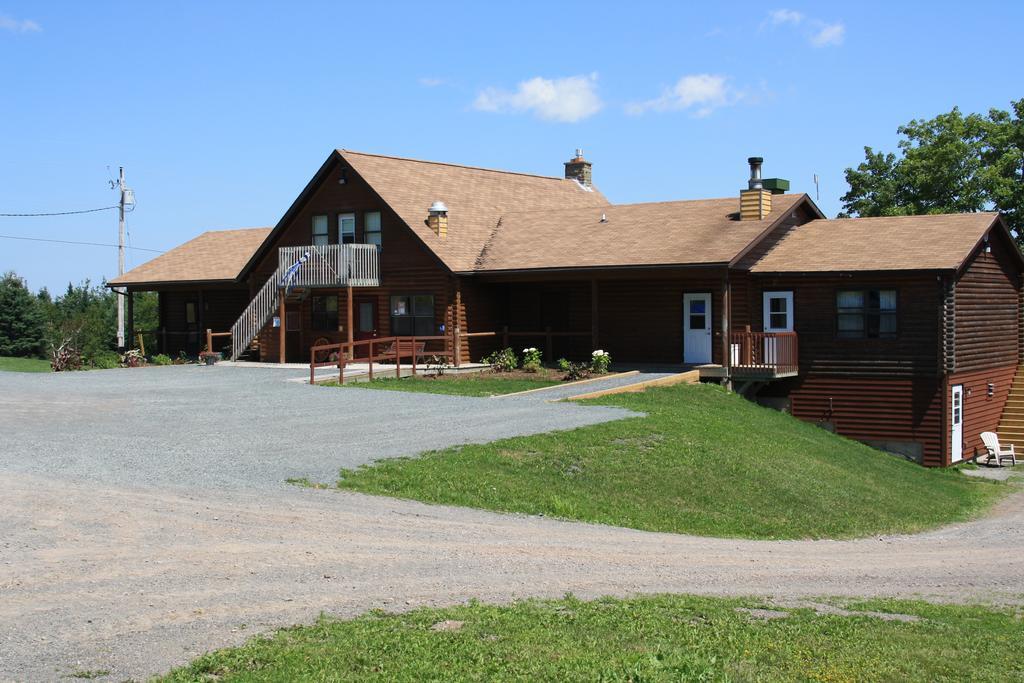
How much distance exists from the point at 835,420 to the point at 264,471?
59.6 feet

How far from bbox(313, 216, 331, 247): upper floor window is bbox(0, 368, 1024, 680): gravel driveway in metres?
16.5

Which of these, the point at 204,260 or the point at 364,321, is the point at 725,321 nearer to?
the point at 364,321

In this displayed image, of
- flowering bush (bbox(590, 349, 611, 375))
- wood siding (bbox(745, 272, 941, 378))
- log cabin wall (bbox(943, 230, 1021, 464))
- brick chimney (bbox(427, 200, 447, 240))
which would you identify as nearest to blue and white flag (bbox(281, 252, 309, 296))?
brick chimney (bbox(427, 200, 447, 240))

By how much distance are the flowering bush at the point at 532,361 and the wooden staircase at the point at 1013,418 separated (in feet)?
43.8

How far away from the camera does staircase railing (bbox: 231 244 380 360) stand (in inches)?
1366

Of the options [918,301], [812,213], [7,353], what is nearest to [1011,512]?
[918,301]

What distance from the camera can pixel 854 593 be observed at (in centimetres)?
1173

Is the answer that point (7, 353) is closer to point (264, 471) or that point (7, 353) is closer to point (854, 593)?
point (264, 471)

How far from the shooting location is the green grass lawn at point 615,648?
7707 millimetres

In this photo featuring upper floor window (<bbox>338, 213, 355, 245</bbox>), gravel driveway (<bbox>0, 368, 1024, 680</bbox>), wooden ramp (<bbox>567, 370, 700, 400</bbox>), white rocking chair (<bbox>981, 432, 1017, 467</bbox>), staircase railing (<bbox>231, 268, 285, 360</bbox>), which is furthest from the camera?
staircase railing (<bbox>231, 268, 285, 360</bbox>)

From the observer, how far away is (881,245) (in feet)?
98.0

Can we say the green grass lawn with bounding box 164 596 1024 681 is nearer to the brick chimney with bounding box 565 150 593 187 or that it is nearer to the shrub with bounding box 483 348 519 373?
the shrub with bounding box 483 348 519 373

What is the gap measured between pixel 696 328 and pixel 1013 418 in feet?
31.5

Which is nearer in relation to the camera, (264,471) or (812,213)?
(264,471)
